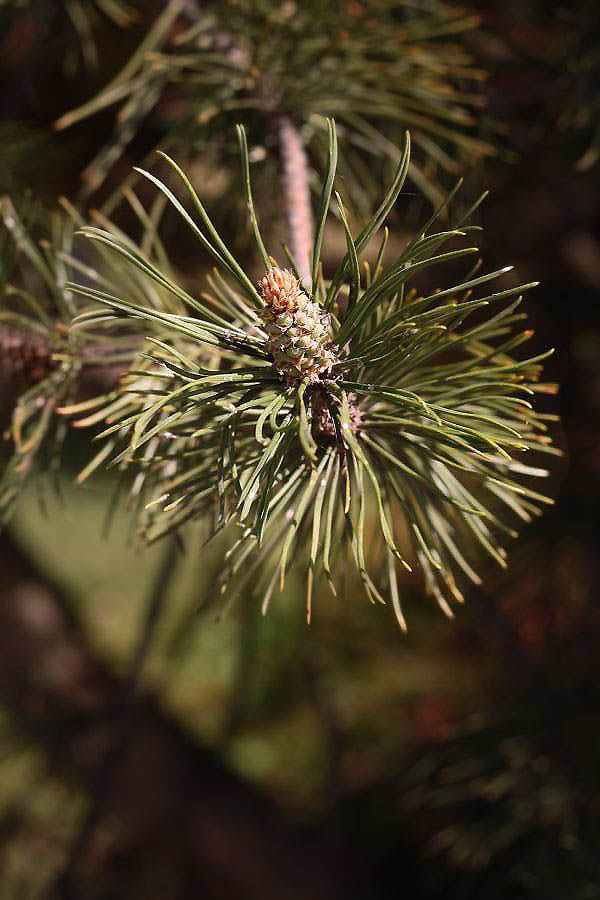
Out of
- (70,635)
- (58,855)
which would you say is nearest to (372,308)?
(70,635)

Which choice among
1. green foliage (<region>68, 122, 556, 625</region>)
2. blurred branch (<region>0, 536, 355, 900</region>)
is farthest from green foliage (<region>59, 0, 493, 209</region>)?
blurred branch (<region>0, 536, 355, 900</region>)

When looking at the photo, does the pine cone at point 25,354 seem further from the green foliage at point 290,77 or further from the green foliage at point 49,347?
the green foliage at point 290,77

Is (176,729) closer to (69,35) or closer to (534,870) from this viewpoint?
(534,870)

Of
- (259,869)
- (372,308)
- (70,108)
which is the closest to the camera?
(372,308)

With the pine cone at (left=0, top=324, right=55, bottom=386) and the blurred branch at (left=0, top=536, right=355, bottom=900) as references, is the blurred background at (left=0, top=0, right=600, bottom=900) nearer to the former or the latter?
the blurred branch at (left=0, top=536, right=355, bottom=900)

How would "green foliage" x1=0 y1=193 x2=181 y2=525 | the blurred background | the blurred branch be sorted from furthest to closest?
the blurred branch
the blurred background
"green foliage" x1=0 y1=193 x2=181 y2=525
